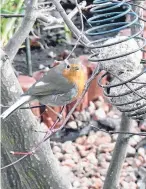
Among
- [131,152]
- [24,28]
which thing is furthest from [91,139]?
[24,28]

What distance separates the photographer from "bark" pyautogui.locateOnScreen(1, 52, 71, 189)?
144 centimetres

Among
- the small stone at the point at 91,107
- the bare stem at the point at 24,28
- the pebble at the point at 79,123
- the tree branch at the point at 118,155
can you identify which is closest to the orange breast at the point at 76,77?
the bare stem at the point at 24,28

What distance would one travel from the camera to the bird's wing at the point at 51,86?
4.36ft

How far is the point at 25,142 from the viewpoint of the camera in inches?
57.2

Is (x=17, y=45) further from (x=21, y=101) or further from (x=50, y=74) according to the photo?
(x=21, y=101)

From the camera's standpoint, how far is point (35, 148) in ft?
4.69

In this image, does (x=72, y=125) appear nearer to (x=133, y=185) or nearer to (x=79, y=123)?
(x=79, y=123)

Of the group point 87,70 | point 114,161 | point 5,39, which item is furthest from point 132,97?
point 87,70

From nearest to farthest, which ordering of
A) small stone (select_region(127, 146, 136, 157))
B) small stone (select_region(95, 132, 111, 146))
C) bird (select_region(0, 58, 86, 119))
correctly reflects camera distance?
1. bird (select_region(0, 58, 86, 119))
2. small stone (select_region(127, 146, 136, 157))
3. small stone (select_region(95, 132, 111, 146))

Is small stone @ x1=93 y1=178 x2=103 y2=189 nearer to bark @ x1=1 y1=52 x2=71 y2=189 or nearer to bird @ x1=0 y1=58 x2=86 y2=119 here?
bark @ x1=1 y1=52 x2=71 y2=189

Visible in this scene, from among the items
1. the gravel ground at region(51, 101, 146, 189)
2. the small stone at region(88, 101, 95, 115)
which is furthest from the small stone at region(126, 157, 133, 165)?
the small stone at region(88, 101, 95, 115)

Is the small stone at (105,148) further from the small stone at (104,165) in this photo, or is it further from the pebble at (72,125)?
the pebble at (72,125)

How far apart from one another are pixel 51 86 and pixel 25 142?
0.21 metres

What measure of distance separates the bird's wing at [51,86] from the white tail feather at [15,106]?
0.12 ft
